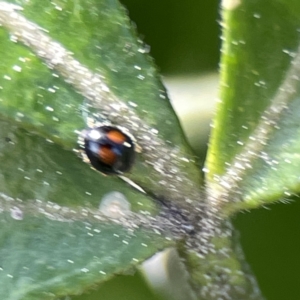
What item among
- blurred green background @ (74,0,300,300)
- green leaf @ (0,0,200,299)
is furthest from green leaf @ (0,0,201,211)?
blurred green background @ (74,0,300,300)

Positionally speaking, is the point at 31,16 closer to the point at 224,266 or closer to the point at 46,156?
the point at 46,156

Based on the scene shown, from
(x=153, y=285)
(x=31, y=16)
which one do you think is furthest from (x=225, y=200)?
(x=153, y=285)

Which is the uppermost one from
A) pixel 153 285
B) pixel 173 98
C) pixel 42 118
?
pixel 42 118

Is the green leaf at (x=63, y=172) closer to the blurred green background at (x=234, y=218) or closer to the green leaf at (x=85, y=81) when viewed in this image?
the green leaf at (x=85, y=81)

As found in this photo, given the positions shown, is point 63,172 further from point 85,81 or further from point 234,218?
point 234,218

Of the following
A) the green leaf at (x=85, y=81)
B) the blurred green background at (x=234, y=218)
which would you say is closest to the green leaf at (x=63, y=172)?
the green leaf at (x=85, y=81)

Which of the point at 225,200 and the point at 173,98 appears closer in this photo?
Result: the point at 225,200

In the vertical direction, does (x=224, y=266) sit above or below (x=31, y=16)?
below
